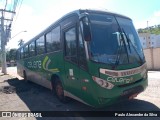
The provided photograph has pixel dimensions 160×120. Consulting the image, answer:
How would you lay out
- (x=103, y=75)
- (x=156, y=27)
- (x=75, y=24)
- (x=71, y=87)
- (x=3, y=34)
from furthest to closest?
(x=156, y=27)
(x=3, y=34)
(x=71, y=87)
(x=75, y=24)
(x=103, y=75)

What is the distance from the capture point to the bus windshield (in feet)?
19.6

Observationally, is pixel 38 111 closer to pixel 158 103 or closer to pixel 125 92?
pixel 125 92

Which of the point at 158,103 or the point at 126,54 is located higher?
the point at 126,54

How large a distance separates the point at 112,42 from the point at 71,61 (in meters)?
1.58

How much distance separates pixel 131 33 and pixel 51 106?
12.9 ft

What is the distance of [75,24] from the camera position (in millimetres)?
6781

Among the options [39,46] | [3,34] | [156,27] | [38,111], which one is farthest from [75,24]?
[156,27]

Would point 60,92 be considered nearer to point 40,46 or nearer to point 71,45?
point 71,45

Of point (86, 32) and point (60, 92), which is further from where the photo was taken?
point (60, 92)

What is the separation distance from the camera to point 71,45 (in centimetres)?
714

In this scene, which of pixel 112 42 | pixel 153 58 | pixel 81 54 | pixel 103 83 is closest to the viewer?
pixel 103 83

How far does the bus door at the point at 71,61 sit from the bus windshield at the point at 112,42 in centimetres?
82

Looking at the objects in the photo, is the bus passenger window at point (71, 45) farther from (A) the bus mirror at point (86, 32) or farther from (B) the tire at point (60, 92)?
(B) the tire at point (60, 92)

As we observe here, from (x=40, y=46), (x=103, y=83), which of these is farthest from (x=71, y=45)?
(x=40, y=46)
